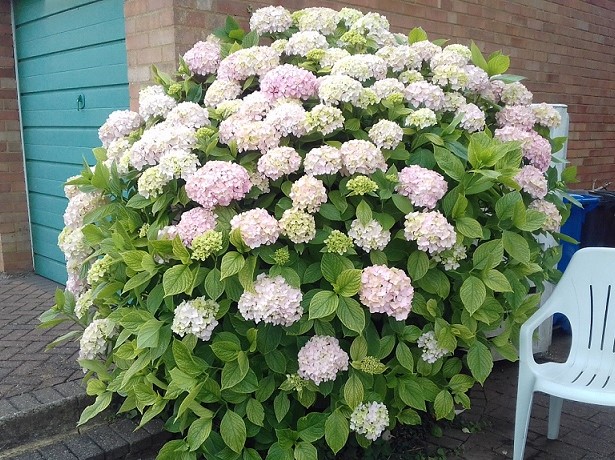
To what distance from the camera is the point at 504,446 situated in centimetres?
342

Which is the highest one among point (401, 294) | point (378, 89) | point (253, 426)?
point (378, 89)

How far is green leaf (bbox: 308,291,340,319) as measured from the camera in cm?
241

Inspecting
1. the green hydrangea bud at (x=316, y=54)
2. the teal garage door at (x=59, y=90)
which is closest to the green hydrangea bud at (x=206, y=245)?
the green hydrangea bud at (x=316, y=54)

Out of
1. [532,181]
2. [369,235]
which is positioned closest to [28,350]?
[369,235]

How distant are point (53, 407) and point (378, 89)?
7.12ft

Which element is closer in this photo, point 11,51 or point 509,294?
point 509,294

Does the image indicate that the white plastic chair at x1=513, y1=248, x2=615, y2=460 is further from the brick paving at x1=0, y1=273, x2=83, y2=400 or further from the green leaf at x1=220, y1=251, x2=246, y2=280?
the brick paving at x1=0, y1=273, x2=83, y2=400

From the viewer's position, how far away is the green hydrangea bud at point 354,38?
10.8ft

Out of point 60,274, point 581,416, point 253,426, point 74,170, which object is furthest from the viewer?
point 60,274

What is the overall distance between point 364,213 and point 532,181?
3.01 feet

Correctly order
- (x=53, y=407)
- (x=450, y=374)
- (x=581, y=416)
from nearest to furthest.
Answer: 1. (x=450, y=374)
2. (x=53, y=407)
3. (x=581, y=416)

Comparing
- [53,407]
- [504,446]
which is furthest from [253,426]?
[504,446]

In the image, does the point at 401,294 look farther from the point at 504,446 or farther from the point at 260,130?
the point at 504,446

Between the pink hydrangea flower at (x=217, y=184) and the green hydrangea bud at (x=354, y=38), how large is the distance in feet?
3.73
